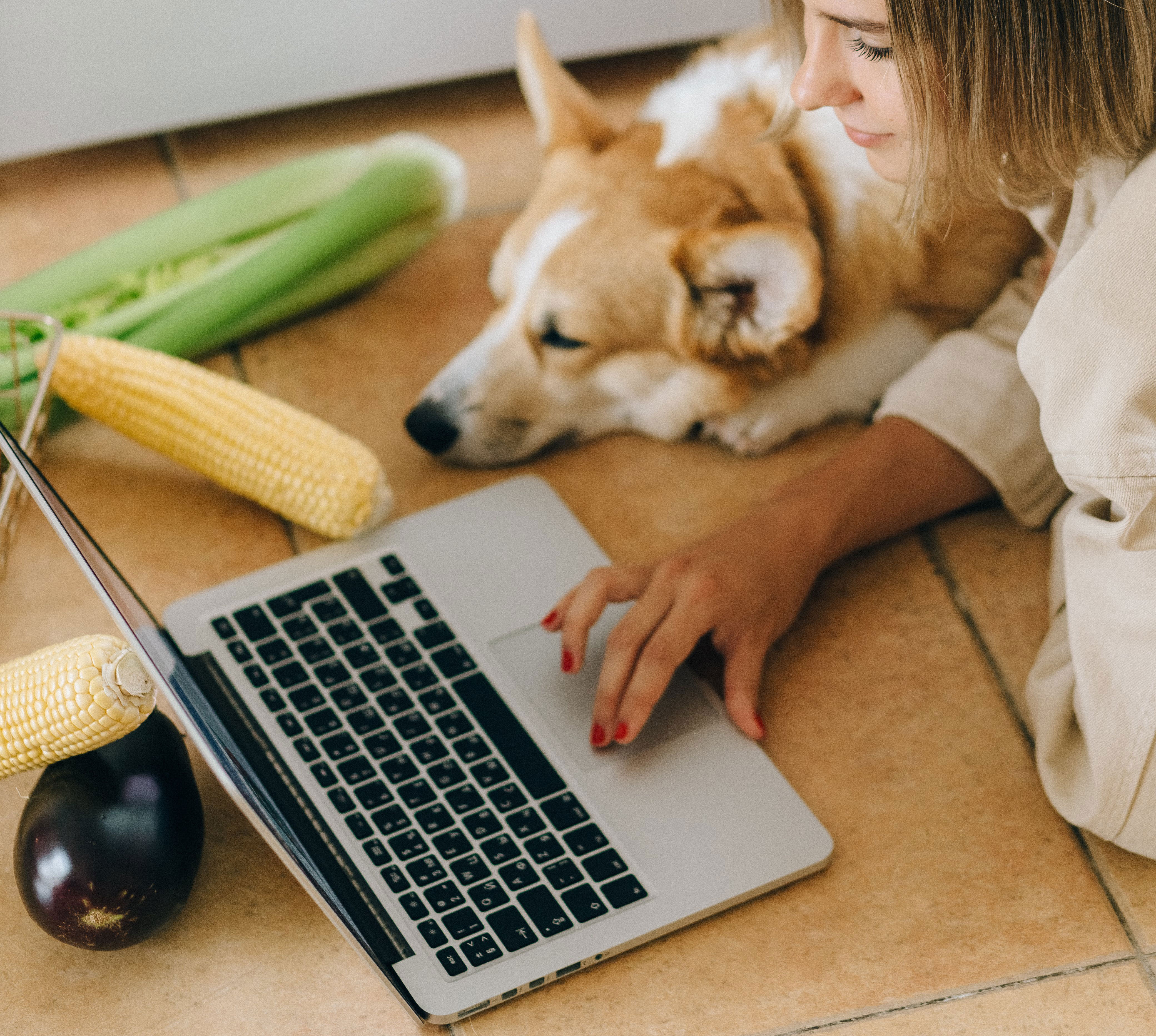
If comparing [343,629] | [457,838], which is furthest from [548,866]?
[343,629]

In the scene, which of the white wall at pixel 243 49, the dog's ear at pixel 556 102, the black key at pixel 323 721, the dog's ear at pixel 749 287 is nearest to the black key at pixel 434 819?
the black key at pixel 323 721

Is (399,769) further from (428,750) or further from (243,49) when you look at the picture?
(243,49)

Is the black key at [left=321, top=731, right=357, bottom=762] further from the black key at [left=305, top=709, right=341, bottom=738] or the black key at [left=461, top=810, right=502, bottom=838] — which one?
the black key at [left=461, top=810, right=502, bottom=838]

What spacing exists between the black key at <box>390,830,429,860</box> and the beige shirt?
47 cm

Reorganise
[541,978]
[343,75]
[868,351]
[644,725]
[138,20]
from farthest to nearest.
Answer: [343,75], [138,20], [868,351], [644,725], [541,978]

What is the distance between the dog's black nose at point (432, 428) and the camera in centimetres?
120

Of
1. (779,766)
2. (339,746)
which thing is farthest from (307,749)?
(779,766)

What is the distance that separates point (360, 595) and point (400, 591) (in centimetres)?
3

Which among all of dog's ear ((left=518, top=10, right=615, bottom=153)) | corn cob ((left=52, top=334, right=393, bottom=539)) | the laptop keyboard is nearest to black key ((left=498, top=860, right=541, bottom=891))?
the laptop keyboard

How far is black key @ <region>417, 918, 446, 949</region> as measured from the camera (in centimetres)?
81

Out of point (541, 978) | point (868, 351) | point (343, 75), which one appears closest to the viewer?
point (541, 978)

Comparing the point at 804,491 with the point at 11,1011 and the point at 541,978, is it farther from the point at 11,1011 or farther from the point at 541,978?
the point at 11,1011

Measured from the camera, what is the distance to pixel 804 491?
3.57 feet

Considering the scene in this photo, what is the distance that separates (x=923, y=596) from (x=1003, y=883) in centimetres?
29
